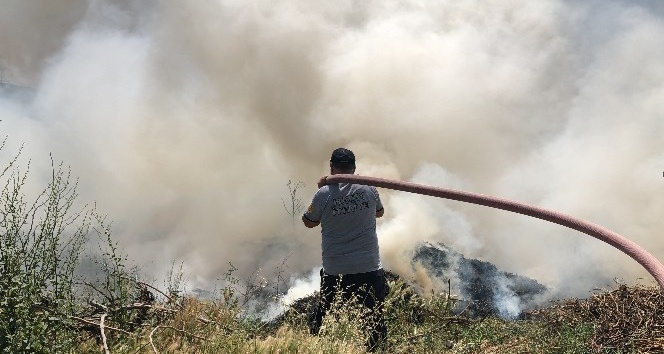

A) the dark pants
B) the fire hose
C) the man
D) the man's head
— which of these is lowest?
the fire hose

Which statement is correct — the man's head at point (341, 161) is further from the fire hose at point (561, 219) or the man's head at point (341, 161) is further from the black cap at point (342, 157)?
the fire hose at point (561, 219)

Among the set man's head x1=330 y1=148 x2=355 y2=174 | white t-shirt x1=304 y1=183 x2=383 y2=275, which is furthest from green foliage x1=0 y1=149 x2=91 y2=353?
man's head x1=330 y1=148 x2=355 y2=174

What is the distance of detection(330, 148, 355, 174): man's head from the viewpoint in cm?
447

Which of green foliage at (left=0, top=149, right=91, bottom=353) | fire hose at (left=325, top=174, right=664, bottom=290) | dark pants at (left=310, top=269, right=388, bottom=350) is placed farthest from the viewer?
dark pants at (left=310, top=269, right=388, bottom=350)

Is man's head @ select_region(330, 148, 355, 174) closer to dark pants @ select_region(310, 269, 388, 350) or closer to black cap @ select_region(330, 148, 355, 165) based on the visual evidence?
black cap @ select_region(330, 148, 355, 165)

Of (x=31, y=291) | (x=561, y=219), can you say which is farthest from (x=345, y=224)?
(x=561, y=219)

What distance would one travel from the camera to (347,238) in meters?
4.50

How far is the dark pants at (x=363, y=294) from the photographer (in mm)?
4430

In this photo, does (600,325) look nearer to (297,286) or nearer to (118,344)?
(118,344)

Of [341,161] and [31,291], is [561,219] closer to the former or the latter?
[31,291]

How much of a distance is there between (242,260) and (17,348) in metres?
26.4

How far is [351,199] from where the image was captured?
450cm

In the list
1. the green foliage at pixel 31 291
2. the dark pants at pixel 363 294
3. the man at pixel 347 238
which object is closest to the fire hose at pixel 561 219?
the green foliage at pixel 31 291

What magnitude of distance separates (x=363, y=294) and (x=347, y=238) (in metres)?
0.50
